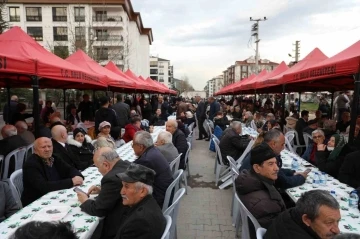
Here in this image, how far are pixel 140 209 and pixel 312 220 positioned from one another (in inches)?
45.5

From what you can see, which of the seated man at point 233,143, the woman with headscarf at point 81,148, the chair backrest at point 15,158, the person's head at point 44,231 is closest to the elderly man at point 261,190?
the person's head at point 44,231

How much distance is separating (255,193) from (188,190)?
3200mm

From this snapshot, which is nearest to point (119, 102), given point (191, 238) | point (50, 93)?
point (191, 238)

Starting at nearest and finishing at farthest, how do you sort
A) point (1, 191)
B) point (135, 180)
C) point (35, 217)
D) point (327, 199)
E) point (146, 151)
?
point (327, 199) → point (135, 180) → point (35, 217) → point (1, 191) → point (146, 151)

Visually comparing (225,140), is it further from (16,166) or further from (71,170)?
(16,166)

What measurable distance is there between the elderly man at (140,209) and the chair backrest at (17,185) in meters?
1.55

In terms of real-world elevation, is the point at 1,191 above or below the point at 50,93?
below

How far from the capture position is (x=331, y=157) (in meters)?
3.95

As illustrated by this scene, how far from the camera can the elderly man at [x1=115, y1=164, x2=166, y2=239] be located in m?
1.86

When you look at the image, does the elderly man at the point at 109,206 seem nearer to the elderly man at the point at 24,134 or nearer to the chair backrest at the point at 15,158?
the chair backrest at the point at 15,158

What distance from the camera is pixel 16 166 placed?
4535 millimetres

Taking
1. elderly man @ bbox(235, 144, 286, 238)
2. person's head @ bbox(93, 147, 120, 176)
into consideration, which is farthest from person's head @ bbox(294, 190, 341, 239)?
person's head @ bbox(93, 147, 120, 176)

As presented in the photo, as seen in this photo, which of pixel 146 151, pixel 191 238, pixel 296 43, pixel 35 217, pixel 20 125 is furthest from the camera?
pixel 296 43

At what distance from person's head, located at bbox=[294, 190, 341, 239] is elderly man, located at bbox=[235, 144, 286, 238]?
1.84 ft
